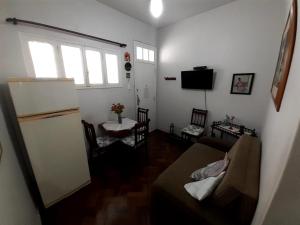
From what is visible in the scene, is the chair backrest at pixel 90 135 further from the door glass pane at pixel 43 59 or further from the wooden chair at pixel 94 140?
the door glass pane at pixel 43 59

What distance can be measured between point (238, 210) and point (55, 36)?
2.89 m

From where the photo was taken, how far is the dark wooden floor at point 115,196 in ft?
5.03

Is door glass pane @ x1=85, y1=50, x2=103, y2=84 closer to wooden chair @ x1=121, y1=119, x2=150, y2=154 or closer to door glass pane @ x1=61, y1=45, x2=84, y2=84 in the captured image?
door glass pane @ x1=61, y1=45, x2=84, y2=84

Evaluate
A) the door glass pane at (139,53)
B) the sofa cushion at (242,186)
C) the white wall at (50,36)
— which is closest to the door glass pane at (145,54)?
the door glass pane at (139,53)

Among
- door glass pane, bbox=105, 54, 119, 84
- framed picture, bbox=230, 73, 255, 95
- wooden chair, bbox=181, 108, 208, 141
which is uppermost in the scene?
door glass pane, bbox=105, 54, 119, 84

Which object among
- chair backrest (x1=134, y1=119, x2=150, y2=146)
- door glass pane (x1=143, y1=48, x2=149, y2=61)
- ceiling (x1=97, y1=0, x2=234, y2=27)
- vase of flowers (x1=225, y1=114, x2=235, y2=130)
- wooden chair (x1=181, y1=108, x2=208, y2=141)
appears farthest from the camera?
door glass pane (x1=143, y1=48, x2=149, y2=61)

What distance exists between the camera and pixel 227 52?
2453mm

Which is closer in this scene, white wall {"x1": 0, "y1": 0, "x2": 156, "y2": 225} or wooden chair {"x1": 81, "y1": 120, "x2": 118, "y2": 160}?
white wall {"x1": 0, "y1": 0, "x2": 156, "y2": 225}

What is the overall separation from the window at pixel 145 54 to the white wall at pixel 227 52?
10.2 inches

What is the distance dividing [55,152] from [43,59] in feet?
4.31

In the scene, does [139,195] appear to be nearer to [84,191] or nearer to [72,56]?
[84,191]

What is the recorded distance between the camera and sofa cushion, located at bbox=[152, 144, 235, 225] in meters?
1.07

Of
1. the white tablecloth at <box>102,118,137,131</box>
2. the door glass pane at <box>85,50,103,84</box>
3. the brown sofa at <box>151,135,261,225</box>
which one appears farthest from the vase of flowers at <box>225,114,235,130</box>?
the door glass pane at <box>85,50,103,84</box>

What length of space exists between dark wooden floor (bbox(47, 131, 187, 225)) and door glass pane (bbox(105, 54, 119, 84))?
1.62 metres
